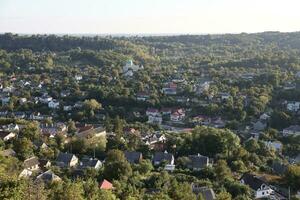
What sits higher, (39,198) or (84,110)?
(39,198)

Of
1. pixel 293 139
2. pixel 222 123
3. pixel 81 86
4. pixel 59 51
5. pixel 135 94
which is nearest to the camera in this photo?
pixel 293 139

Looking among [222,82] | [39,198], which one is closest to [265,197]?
[39,198]

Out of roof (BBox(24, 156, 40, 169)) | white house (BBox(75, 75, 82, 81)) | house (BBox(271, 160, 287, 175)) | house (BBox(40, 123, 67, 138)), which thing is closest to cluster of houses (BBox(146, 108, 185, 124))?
house (BBox(40, 123, 67, 138))

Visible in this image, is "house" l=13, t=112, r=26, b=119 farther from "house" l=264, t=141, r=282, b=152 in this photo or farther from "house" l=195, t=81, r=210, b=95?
"house" l=264, t=141, r=282, b=152

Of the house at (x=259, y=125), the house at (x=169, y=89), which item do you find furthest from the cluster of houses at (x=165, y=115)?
the house at (x=259, y=125)

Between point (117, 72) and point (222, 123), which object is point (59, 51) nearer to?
point (117, 72)

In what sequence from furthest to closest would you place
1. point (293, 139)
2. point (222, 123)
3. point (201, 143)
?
point (222, 123)
point (293, 139)
point (201, 143)

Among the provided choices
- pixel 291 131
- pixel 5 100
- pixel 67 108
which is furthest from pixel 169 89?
pixel 5 100
